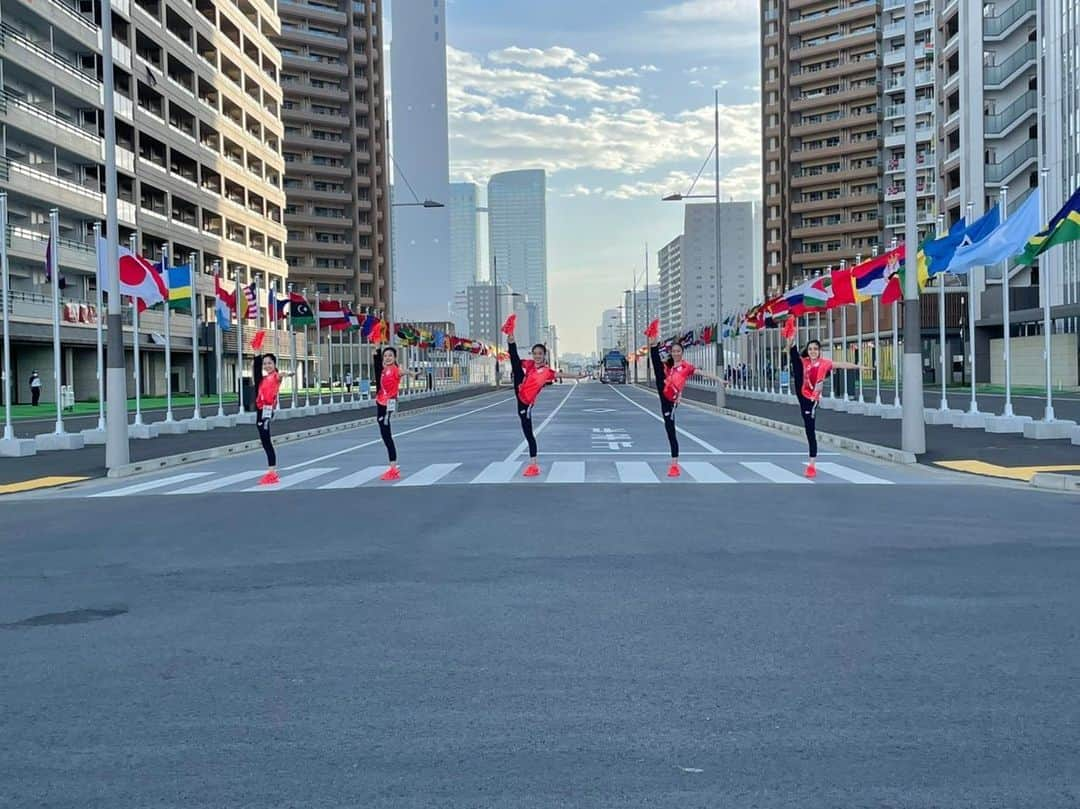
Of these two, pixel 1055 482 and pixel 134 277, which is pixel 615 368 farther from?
pixel 1055 482

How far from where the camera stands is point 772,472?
17000 mm

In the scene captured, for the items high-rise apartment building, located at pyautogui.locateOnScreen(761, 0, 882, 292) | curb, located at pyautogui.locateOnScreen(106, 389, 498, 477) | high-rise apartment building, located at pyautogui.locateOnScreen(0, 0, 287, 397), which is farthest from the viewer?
high-rise apartment building, located at pyautogui.locateOnScreen(761, 0, 882, 292)

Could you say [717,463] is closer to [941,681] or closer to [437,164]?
[941,681]

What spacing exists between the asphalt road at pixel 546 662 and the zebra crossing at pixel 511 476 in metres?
3.88

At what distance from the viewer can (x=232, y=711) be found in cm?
502

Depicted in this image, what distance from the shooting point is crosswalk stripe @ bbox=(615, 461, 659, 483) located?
15734 millimetres

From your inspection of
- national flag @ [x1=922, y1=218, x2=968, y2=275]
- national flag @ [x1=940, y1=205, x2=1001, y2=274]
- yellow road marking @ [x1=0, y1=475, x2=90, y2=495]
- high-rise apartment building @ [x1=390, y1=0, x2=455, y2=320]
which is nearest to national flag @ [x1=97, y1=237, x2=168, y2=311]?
yellow road marking @ [x1=0, y1=475, x2=90, y2=495]

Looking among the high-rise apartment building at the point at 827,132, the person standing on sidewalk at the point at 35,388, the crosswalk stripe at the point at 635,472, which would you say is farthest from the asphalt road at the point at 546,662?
the high-rise apartment building at the point at 827,132

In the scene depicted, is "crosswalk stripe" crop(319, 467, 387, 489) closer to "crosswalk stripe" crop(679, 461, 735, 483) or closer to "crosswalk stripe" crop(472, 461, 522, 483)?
"crosswalk stripe" crop(472, 461, 522, 483)

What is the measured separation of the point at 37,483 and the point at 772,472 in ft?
39.2

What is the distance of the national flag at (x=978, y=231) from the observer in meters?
23.5

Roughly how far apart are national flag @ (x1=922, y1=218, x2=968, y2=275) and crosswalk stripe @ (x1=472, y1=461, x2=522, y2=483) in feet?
39.5

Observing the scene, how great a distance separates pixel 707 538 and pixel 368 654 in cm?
484

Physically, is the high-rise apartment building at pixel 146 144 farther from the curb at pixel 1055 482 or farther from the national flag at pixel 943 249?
the curb at pixel 1055 482
